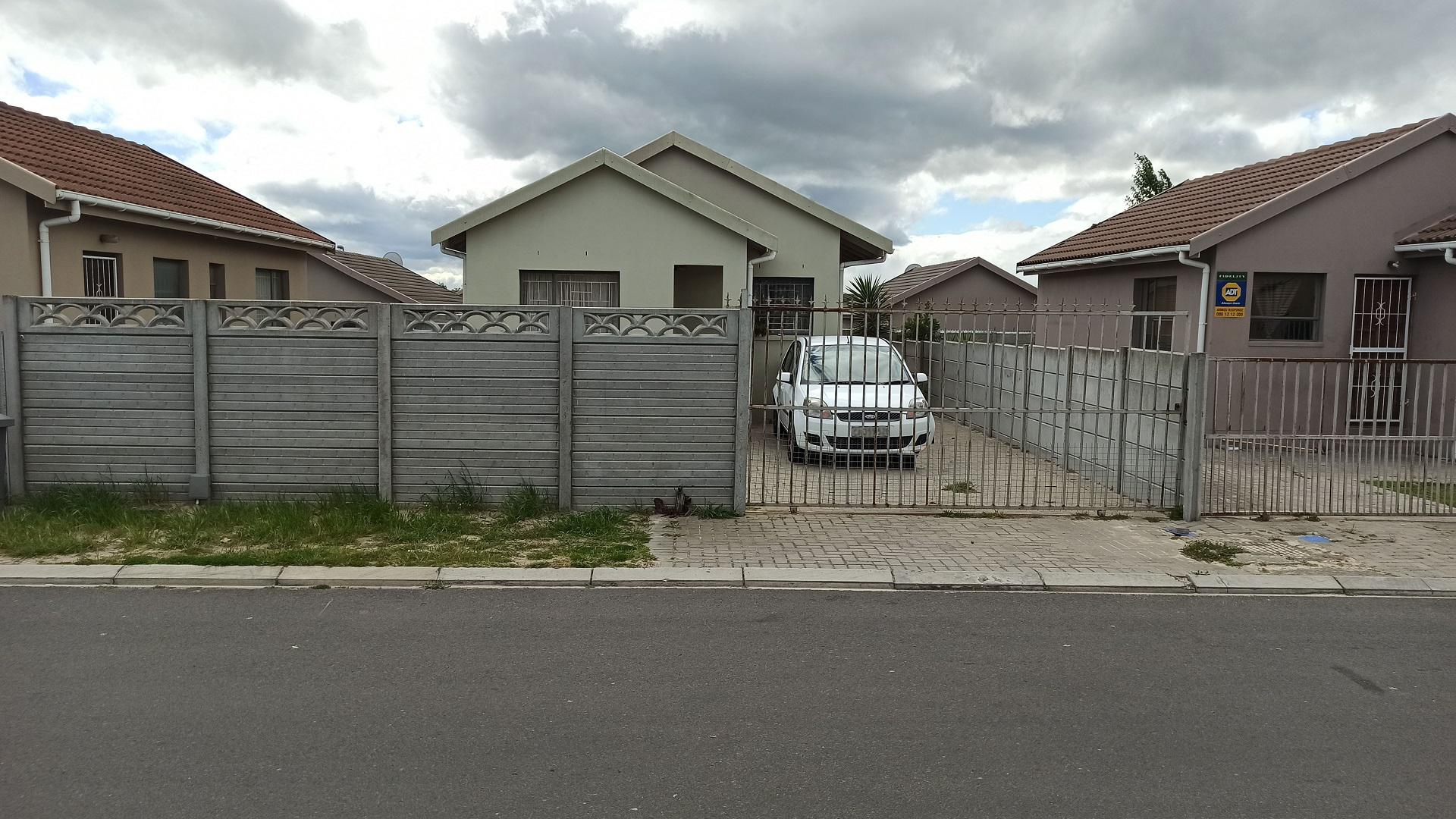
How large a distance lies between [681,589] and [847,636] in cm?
149

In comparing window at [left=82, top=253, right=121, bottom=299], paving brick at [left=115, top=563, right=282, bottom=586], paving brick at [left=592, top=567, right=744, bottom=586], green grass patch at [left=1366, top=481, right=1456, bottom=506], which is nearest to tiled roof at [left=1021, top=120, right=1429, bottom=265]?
green grass patch at [left=1366, top=481, right=1456, bottom=506]

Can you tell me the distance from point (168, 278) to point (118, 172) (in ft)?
5.79

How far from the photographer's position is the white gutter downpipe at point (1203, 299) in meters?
14.7

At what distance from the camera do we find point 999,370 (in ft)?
48.4

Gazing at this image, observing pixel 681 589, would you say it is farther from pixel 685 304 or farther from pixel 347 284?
pixel 347 284

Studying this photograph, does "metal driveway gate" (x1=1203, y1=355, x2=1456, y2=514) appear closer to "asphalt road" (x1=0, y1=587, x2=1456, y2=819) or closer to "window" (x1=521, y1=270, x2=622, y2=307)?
"asphalt road" (x1=0, y1=587, x2=1456, y2=819)

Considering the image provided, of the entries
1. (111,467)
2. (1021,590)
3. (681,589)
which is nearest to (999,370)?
(1021,590)

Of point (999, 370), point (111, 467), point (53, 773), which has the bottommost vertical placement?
point (53, 773)

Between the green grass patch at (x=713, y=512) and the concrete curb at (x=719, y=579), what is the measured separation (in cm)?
182

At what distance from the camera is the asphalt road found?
4.15 meters

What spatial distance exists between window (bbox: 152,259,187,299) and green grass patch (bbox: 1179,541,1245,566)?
1516 centimetres

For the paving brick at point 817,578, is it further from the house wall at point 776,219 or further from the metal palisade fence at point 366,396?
the house wall at point 776,219

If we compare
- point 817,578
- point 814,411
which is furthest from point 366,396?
point 817,578

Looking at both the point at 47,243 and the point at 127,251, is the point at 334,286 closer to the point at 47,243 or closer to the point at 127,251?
the point at 127,251
